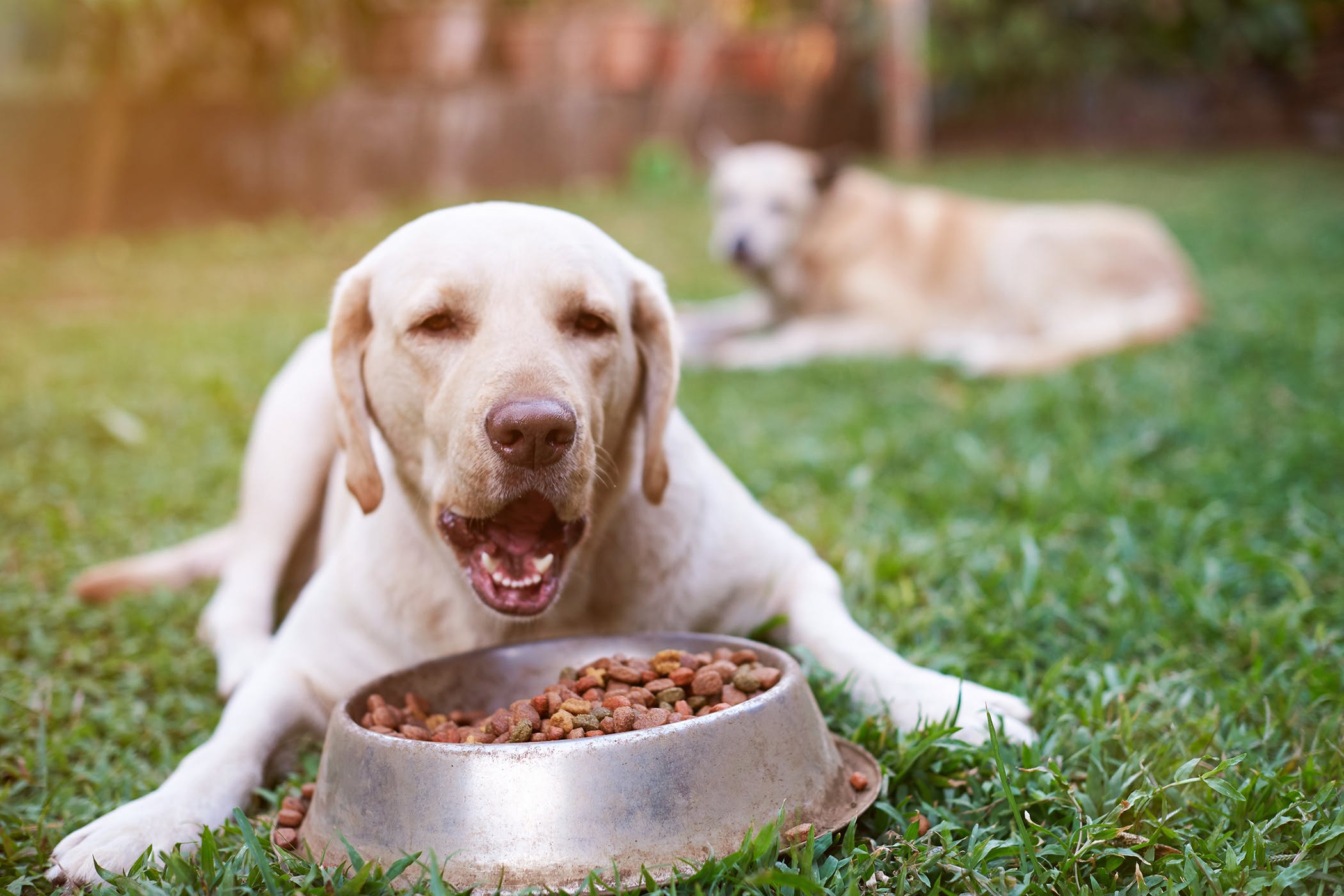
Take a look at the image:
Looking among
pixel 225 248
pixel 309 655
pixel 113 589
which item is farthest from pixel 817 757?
pixel 225 248

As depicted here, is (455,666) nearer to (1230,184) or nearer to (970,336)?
(970,336)

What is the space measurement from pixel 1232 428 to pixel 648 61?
1131 centimetres

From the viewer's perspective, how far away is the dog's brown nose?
1938 mm

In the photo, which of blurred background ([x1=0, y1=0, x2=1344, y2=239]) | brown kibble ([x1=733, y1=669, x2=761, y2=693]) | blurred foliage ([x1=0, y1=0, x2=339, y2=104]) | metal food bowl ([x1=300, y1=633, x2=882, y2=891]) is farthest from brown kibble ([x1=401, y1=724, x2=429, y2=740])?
blurred foliage ([x1=0, y1=0, x2=339, y2=104])

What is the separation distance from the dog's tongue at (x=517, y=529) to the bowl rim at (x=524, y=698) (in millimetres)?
178

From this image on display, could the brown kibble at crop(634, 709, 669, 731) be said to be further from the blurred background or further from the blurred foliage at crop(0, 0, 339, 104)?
the blurred foliage at crop(0, 0, 339, 104)

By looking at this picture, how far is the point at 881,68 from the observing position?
15.9 m

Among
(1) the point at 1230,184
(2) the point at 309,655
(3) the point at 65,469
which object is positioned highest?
(2) the point at 309,655

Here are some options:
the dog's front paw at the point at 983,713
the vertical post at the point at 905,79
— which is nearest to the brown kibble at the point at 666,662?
the dog's front paw at the point at 983,713

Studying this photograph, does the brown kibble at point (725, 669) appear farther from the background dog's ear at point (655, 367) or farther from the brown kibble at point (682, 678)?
the background dog's ear at point (655, 367)

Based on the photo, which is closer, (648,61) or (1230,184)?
(1230,184)

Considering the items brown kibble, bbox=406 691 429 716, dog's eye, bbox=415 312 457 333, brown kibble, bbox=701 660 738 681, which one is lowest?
brown kibble, bbox=406 691 429 716

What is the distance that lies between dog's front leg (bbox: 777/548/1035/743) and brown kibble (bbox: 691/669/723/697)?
39 cm

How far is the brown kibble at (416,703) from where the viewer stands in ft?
6.73
